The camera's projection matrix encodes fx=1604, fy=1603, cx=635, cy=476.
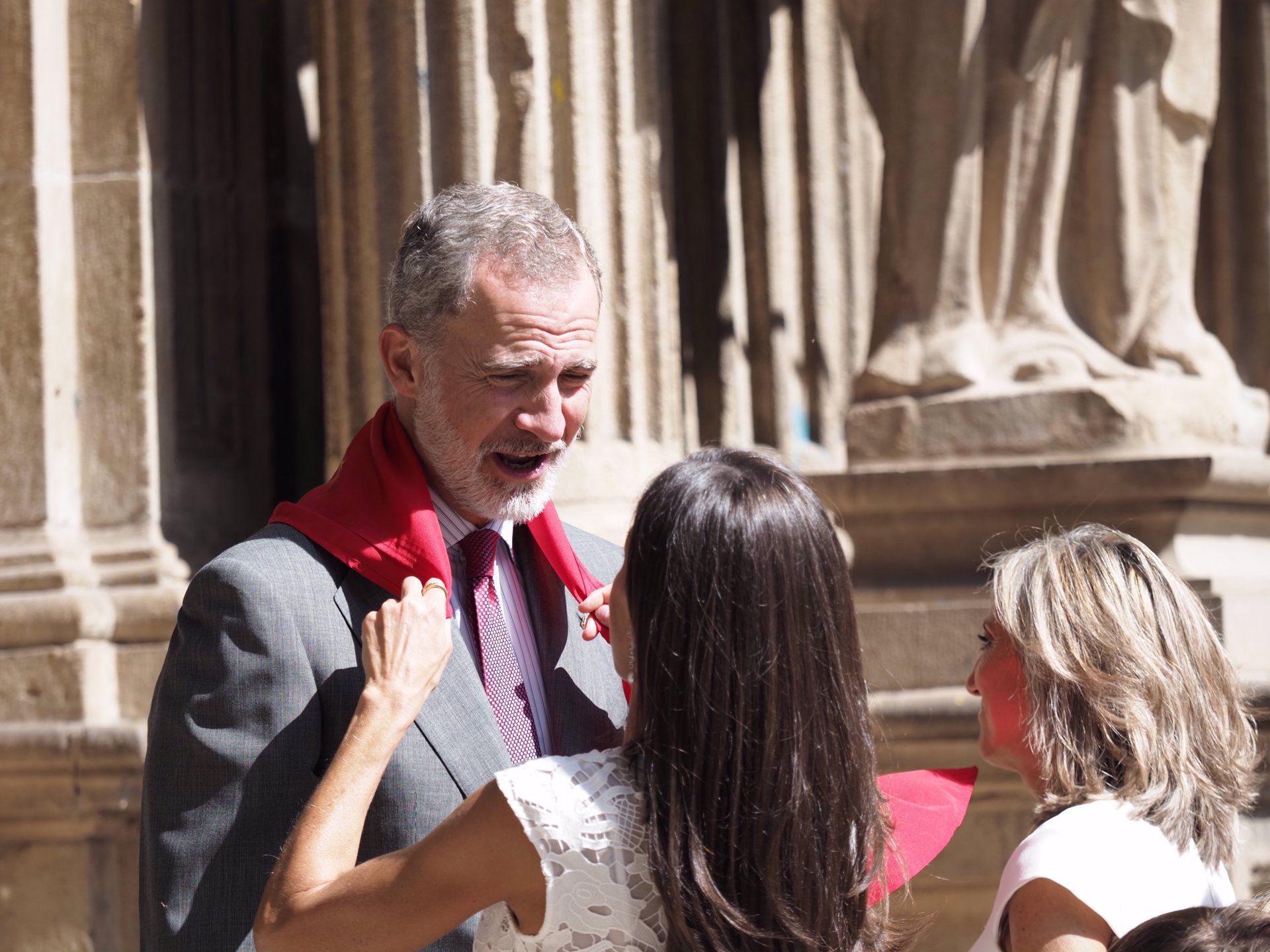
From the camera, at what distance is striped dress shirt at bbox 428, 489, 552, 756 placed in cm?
201

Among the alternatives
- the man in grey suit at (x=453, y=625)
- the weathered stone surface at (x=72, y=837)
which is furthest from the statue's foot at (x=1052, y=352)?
the weathered stone surface at (x=72, y=837)

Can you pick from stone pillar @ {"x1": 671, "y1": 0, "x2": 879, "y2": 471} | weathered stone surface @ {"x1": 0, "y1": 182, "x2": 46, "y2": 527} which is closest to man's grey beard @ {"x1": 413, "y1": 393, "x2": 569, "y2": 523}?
weathered stone surface @ {"x1": 0, "y1": 182, "x2": 46, "y2": 527}

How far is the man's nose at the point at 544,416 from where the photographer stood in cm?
203

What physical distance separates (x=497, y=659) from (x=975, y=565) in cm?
189

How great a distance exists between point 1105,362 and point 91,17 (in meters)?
2.60

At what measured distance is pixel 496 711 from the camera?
6.49 ft

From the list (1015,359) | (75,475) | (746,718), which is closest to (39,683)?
(75,475)

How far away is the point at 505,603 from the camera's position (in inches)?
82.2

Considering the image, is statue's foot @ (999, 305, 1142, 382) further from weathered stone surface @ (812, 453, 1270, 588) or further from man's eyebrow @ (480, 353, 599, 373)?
man's eyebrow @ (480, 353, 599, 373)

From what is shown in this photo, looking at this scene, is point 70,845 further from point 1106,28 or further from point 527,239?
point 1106,28

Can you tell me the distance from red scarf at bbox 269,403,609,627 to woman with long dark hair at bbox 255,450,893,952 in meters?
0.40

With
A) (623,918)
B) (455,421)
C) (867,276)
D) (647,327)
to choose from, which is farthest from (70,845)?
(867,276)

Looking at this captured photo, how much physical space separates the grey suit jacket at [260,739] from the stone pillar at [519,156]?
1.81m

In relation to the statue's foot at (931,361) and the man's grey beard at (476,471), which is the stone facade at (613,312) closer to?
the statue's foot at (931,361)
